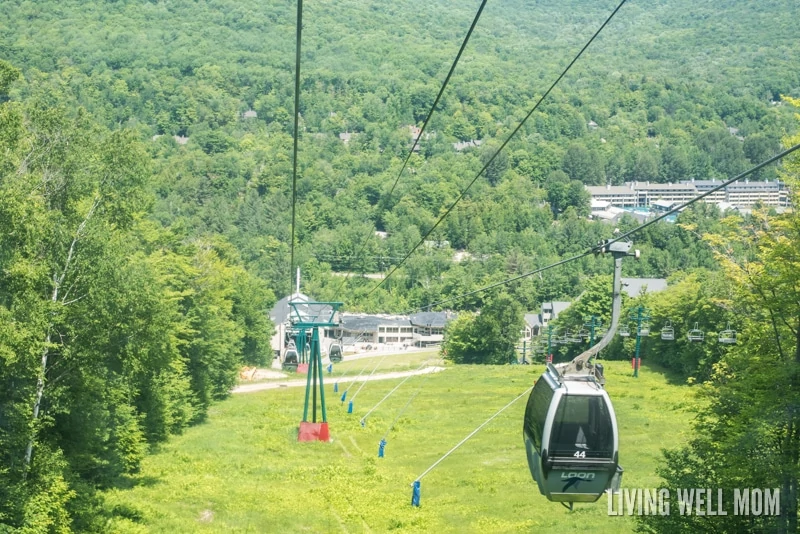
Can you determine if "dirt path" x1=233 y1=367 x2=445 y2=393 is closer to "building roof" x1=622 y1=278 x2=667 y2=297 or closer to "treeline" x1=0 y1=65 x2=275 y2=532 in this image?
"treeline" x1=0 y1=65 x2=275 y2=532

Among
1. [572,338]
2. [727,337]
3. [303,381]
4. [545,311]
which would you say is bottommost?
[303,381]

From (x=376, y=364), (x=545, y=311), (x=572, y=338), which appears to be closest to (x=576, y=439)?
(x=572, y=338)

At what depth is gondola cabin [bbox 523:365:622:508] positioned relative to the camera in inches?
617

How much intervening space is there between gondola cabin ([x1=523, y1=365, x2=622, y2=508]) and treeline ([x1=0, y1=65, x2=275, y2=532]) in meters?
13.3

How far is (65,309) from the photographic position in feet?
85.0

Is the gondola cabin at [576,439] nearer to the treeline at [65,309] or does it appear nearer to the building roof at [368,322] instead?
the treeline at [65,309]

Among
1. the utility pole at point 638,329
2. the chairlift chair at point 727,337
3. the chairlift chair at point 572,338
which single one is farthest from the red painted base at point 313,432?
the chairlift chair at point 572,338

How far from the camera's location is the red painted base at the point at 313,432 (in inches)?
1795

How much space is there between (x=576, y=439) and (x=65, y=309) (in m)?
15.4

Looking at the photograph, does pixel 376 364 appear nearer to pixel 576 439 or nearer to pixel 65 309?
pixel 65 309

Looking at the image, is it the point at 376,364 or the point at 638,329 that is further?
the point at 376,364

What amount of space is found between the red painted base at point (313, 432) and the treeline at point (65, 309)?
1167 cm

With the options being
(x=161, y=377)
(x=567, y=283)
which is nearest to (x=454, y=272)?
(x=567, y=283)

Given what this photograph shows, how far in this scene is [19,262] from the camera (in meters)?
24.8
